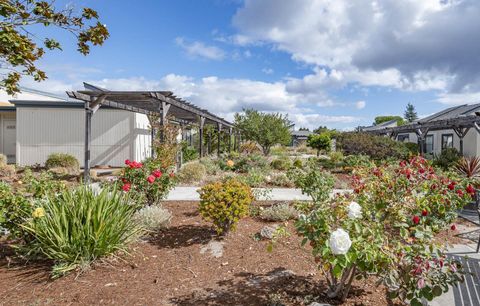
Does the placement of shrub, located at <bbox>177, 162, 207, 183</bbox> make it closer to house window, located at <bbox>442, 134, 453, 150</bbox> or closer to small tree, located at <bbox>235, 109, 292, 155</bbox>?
small tree, located at <bbox>235, 109, 292, 155</bbox>

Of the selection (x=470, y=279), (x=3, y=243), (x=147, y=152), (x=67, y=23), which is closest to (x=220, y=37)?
(x=67, y=23)

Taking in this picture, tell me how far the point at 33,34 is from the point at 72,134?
46.4 feet

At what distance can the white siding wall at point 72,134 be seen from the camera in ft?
49.5

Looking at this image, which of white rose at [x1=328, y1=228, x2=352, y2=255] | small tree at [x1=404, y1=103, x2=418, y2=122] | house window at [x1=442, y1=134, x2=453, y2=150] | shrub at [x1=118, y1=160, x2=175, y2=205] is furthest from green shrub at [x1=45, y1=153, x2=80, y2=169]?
small tree at [x1=404, y1=103, x2=418, y2=122]

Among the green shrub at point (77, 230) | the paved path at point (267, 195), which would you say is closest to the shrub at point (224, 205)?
the green shrub at point (77, 230)

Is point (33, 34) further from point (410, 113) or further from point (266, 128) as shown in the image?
point (410, 113)

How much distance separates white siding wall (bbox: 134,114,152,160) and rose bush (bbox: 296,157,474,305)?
1421 centimetres

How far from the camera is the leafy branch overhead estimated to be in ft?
8.25

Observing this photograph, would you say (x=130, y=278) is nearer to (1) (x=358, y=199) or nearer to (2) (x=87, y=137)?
(1) (x=358, y=199)

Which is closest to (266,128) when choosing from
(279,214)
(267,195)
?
(267,195)

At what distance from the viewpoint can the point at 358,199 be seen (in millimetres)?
2842

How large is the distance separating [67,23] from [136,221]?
9.30 ft

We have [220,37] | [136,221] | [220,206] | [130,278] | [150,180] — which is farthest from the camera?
[220,37]

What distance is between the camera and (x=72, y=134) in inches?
608
